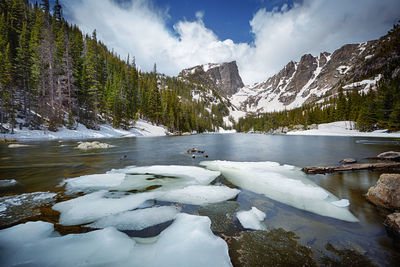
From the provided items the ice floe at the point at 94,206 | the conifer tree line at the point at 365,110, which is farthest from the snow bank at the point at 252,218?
the conifer tree line at the point at 365,110

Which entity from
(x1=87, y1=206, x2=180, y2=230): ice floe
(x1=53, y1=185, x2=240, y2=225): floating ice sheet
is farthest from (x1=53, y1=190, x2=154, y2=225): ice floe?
(x1=87, y1=206, x2=180, y2=230): ice floe

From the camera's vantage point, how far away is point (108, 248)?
2.99m

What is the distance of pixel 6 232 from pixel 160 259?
3.49 metres

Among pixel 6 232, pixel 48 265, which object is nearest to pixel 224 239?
pixel 48 265

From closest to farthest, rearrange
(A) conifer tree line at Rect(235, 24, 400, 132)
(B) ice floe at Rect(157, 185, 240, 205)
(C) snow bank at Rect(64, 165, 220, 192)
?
(B) ice floe at Rect(157, 185, 240, 205), (C) snow bank at Rect(64, 165, 220, 192), (A) conifer tree line at Rect(235, 24, 400, 132)

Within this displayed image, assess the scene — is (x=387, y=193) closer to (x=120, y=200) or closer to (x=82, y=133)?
(x=120, y=200)

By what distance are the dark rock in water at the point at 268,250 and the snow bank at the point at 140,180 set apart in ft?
12.8

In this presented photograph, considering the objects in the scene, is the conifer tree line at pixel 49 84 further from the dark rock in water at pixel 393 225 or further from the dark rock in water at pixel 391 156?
the dark rock in water at pixel 391 156

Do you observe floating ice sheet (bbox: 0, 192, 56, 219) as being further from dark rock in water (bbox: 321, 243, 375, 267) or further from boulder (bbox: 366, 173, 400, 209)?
boulder (bbox: 366, 173, 400, 209)

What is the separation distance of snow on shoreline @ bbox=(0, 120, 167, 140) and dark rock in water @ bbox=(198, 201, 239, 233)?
35.1 metres

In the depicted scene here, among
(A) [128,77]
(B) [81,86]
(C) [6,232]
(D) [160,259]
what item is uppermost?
(A) [128,77]

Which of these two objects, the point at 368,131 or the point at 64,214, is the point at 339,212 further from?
the point at 368,131

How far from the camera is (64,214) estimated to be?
4336 millimetres

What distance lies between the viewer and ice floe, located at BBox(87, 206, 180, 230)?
12.7 feet
